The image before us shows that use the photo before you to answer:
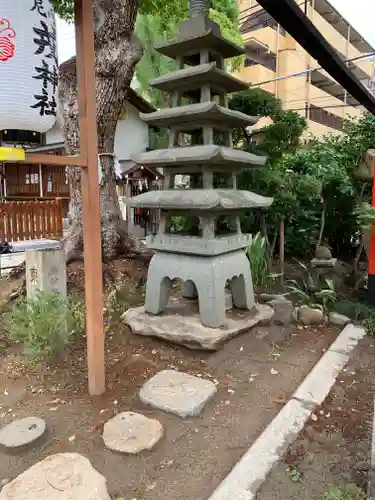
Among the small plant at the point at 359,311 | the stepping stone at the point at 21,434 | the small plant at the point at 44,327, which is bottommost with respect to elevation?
the stepping stone at the point at 21,434

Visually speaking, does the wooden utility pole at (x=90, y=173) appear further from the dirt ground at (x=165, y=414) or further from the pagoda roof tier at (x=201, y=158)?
the pagoda roof tier at (x=201, y=158)

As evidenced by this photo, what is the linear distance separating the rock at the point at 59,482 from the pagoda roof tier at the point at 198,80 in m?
3.50

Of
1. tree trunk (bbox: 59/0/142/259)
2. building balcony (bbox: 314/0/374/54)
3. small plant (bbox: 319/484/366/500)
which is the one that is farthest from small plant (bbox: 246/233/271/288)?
building balcony (bbox: 314/0/374/54)

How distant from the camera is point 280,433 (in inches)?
102

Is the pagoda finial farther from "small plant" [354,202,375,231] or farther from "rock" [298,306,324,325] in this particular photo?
"rock" [298,306,324,325]

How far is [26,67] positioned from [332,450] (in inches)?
124

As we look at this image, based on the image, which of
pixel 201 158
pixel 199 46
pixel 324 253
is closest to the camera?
pixel 201 158

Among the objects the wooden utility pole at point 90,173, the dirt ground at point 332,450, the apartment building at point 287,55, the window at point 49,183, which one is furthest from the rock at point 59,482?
the apartment building at point 287,55

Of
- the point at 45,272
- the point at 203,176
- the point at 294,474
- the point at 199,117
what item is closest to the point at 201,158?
the point at 203,176

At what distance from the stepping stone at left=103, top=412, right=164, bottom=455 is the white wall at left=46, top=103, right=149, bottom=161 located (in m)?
13.1

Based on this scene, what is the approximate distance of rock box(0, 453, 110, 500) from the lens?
Answer: 2.00m

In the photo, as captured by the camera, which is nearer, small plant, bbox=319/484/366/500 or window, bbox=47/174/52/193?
small plant, bbox=319/484/366/500

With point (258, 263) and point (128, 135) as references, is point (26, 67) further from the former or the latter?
point (128, 135)

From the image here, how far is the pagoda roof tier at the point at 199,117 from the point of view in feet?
12.2
